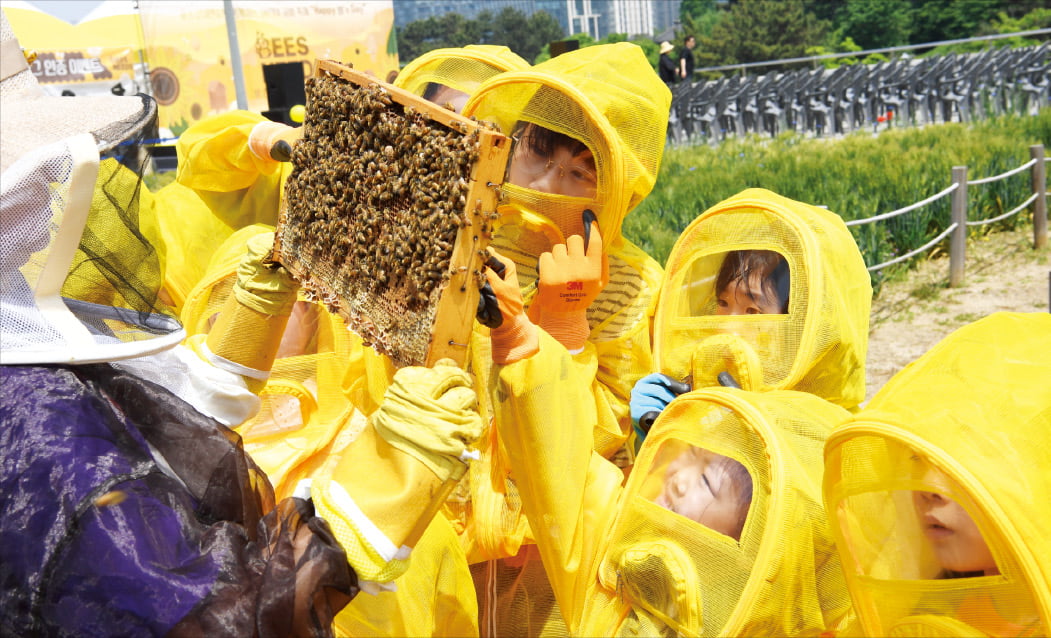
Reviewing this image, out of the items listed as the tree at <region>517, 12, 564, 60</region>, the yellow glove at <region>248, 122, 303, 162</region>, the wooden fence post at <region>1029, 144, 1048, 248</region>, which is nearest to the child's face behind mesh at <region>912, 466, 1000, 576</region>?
the yellow glove at <region>248, 122, 303, 162</region>

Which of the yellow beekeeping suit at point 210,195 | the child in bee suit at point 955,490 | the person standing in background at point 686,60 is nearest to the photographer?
the child in bee suit at point 955,490

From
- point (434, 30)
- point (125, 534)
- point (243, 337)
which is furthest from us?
point (434, 30)

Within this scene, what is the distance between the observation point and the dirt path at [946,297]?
301 inches

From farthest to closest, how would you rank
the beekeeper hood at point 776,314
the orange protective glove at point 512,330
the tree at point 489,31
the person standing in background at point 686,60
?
the tree at point 489,31 → the person standing in background at point 686,60 → the beekeeper hood at point 776,314 → the orange protective glove at point 512,330

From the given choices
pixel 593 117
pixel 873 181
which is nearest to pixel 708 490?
pixel 593 117

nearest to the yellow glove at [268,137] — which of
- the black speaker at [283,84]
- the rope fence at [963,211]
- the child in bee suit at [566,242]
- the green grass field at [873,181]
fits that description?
the child in bee suit at [566,242]

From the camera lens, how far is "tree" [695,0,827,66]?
43500 mm

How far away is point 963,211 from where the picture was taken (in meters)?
9.03

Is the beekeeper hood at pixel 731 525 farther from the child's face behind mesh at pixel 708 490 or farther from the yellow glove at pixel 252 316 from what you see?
the yellow glove at pixel 252 316

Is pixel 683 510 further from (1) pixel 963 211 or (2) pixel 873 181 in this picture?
(2) pixel 873 181

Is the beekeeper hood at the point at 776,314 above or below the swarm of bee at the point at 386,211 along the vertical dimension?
below

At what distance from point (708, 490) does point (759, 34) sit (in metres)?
45.4

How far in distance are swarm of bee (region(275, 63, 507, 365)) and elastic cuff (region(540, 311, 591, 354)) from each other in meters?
0.80

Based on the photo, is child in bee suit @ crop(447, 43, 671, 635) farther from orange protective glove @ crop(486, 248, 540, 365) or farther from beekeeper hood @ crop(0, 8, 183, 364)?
beekeeper hood @ crop(0, 8, 183, 364)
